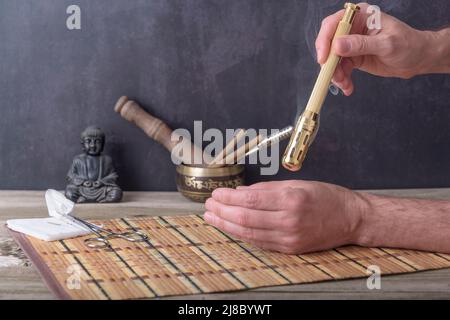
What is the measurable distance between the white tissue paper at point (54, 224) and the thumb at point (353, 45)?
650mm

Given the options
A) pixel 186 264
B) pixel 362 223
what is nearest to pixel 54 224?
pixel 186 264

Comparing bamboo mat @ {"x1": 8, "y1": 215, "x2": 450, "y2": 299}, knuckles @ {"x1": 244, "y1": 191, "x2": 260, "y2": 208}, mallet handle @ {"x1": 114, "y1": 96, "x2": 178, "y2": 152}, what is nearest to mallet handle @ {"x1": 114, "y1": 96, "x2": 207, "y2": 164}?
mallet handle @ {"x1": 114, "y1": 96, "x2": 178, "y2": 152}

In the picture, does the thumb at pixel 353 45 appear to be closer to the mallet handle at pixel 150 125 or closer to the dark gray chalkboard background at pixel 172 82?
the dark gray chalkboard background at pixel 172 82

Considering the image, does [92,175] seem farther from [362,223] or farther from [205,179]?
[362,223]

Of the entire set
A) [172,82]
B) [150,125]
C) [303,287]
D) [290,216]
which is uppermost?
[172,82]

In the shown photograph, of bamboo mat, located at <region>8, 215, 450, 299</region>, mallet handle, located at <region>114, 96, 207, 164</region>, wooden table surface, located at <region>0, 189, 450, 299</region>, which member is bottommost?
wooden table surface, located at <region>0, 189, 450, 299</region>

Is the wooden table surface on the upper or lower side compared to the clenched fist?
lower

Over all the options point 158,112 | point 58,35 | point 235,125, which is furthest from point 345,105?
point 58,35

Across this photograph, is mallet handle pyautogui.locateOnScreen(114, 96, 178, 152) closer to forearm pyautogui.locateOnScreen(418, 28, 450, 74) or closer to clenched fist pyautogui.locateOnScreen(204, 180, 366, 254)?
clenched fist pyautogui.locateOnScreen(204, 180, 366, 254)

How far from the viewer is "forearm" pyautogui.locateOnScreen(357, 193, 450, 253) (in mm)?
1545

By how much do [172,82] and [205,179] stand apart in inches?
13.4

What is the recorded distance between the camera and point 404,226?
1562mm

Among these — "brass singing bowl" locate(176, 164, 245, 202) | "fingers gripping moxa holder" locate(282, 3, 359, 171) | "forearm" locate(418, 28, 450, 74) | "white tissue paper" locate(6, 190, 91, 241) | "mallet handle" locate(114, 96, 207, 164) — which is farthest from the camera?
"mallet handle" locate(114, 96, 207, 164)

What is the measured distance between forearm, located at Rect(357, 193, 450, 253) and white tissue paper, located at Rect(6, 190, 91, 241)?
0.59 m
